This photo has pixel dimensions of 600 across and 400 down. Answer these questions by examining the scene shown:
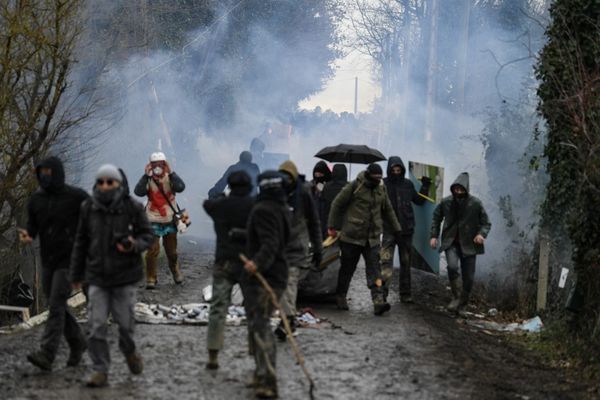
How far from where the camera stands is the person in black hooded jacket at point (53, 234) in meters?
8.96

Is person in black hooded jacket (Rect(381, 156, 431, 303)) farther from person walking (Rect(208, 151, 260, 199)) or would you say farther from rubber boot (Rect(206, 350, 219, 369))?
rubber boot (Rect(206, 350, 219, 369))

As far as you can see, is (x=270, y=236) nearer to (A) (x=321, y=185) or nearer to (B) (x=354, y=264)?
(B) (x=354, y=264)

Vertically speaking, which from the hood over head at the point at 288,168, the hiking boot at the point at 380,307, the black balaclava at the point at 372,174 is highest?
the black balaclava at the point at 372,174

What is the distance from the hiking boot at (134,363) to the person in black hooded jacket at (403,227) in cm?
588

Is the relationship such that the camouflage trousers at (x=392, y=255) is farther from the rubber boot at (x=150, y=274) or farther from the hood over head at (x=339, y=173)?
the rubber boot at (x=150, y=274)

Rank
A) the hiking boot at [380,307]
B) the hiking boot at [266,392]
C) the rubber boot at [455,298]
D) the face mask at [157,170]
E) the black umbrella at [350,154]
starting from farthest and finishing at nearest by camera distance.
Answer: the black umbrella at [350,154] → the face mask at [157,170] → the rubber boot at [455,298] → the hiking boot at [380,307] → the hiking boot at [266,392]

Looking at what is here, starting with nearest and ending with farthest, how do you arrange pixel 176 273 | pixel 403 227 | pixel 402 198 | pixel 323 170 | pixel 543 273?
pixel 543 273 → pixel 403 227 → pixel 402 198 → pixel 323 170 → pixel 176 273

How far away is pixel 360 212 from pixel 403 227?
1399 millimetres

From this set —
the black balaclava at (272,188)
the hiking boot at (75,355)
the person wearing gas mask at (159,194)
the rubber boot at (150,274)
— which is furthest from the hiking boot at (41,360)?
the rubber boot at (150,274)

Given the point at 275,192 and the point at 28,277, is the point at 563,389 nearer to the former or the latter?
the point at 275,192

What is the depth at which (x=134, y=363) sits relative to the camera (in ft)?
28.9

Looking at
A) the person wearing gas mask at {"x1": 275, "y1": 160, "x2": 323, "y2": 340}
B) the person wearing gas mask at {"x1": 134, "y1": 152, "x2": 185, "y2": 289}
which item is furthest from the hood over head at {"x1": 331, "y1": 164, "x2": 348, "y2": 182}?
the person wearing gas mask at {"x1": 275, "y1": 160, "x2": 323, "y2": 340}

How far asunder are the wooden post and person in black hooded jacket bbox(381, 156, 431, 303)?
1.68 metres

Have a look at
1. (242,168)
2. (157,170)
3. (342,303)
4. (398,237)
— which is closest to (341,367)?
(342,303)
